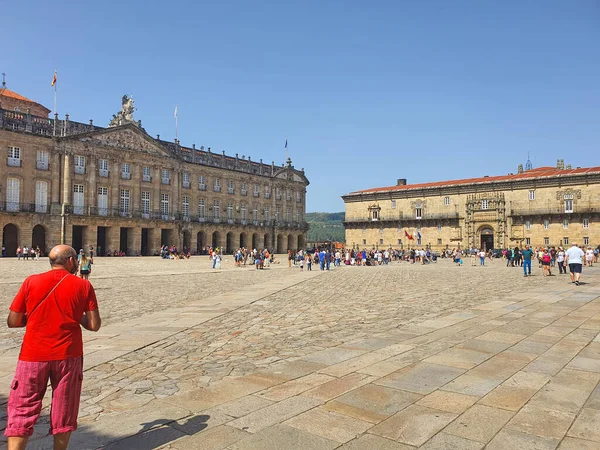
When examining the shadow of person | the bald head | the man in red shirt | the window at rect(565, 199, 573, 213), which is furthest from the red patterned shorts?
the window at rect(565, 199, 573, 213)

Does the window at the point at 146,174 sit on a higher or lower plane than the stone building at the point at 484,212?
higher

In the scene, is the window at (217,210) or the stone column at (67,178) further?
the window at (217,210)

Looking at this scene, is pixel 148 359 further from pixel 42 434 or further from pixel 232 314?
pixel 232 314

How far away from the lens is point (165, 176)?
50.2 m

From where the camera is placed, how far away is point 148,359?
19.2 ft

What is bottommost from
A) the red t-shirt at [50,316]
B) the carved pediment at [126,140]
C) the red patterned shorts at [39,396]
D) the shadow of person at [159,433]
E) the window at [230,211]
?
the shadow of person at [159,433]

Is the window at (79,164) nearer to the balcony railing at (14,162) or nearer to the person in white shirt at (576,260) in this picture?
the balcony railing at (14,162)

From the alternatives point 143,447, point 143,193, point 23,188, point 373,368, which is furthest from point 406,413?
point 143,193

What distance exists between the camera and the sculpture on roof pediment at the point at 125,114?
46562mm

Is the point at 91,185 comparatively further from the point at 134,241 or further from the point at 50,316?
the point at 50,316

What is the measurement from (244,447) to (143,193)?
4786cm

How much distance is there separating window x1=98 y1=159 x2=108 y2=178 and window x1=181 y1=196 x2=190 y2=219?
954 cm

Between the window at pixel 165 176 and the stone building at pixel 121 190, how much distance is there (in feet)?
0.35

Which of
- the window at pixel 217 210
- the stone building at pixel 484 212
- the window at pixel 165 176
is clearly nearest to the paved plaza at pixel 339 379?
the window at pixel 165 176
